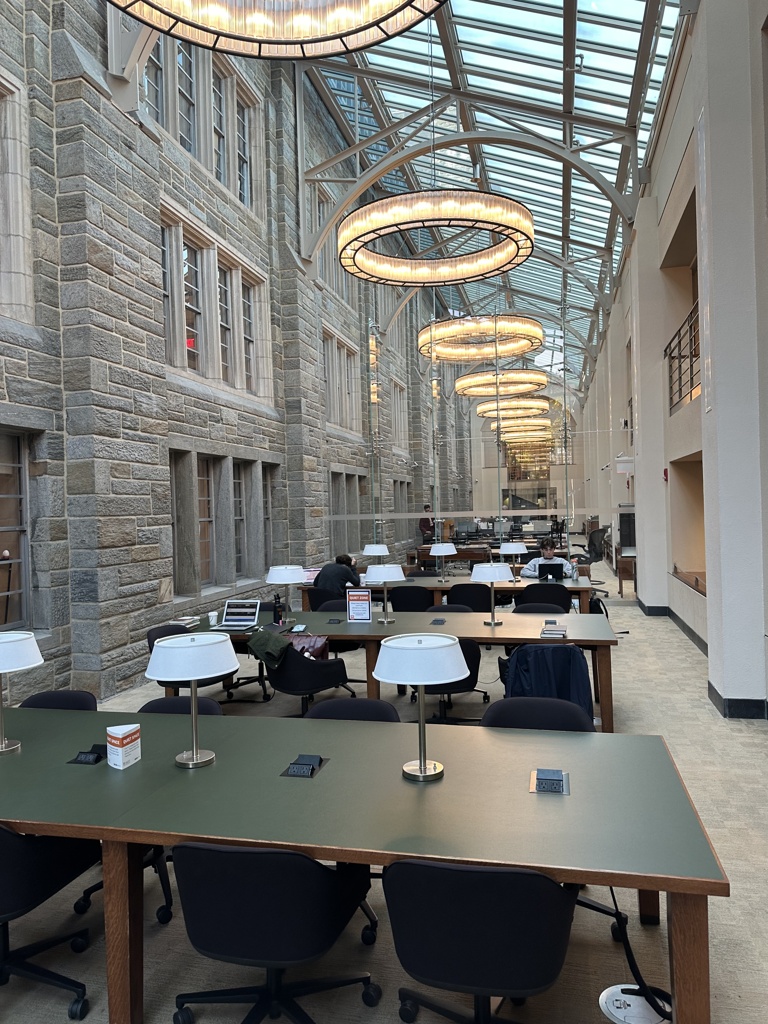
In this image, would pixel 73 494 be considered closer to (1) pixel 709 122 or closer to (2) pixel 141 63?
(2) pixel 141 63

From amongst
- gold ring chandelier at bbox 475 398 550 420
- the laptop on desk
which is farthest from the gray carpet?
gold ring chandelier at bbox 475 398 550 420

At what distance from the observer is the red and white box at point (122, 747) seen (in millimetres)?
2836

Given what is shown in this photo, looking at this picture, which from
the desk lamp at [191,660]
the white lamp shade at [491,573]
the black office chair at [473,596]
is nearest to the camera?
the desk lamp at [191,660]

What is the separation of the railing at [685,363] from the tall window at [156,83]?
6818 mm

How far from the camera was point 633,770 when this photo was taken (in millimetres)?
2654

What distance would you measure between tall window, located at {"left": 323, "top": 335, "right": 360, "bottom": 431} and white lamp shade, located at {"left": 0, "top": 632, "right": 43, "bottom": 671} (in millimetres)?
12030

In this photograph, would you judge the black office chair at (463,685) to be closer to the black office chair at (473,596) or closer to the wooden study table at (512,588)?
the black office chair at (473,596)

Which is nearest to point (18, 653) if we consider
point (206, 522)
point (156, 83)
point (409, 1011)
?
point (409, 1011)

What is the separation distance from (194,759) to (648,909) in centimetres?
195

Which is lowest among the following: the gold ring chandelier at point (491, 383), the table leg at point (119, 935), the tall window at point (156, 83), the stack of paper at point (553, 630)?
the table leg at point (119, 935)

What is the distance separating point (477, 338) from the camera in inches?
524

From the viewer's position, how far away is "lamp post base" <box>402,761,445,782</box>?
2.61 m

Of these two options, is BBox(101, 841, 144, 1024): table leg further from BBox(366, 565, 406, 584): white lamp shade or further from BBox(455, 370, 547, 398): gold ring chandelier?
BBox(455, 370, 547, 398): gold ring chandelier

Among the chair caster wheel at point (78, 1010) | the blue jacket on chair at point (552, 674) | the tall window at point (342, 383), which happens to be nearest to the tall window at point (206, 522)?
the tall window at point (342, 383)
